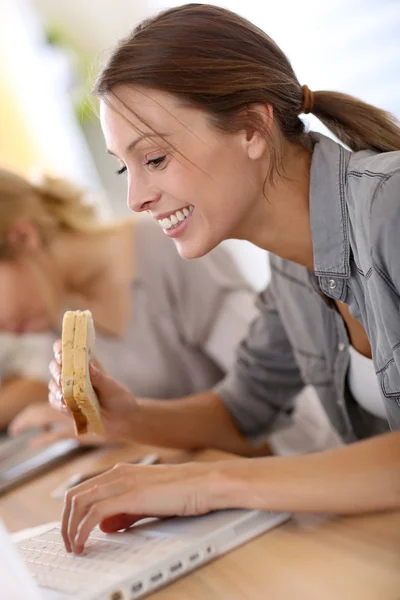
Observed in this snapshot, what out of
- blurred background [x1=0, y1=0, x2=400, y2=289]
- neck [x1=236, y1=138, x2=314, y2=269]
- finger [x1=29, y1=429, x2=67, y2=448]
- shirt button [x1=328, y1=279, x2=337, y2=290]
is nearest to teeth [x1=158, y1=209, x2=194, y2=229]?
neck [x1=236, y1=138, x2=314, y2=269]

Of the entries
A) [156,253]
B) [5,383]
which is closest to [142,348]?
[156,253]

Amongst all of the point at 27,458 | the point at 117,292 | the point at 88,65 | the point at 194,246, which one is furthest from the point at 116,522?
the point at 88,65

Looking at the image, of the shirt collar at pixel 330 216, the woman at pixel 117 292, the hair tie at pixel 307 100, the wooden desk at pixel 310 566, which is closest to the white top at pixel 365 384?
the shirt collar at pixel 330 216

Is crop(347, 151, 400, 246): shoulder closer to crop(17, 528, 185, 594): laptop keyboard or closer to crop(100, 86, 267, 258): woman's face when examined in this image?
crop(100, 86, 267, 258): woman's face

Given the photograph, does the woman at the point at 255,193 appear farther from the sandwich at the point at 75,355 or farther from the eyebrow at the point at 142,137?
the sandwich at the point at 75,355

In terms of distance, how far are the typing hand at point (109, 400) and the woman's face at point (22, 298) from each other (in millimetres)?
647

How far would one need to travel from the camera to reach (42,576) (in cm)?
91

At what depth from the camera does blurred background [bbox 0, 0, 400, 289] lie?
2.35 metres

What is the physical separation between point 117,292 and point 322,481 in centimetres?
102

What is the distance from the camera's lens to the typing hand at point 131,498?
3.19 ft

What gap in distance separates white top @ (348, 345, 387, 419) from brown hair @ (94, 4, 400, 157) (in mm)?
317

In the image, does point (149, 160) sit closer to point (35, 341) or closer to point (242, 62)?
point (242, 62)

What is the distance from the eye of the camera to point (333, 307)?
118cm

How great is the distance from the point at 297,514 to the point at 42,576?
1.08ft
